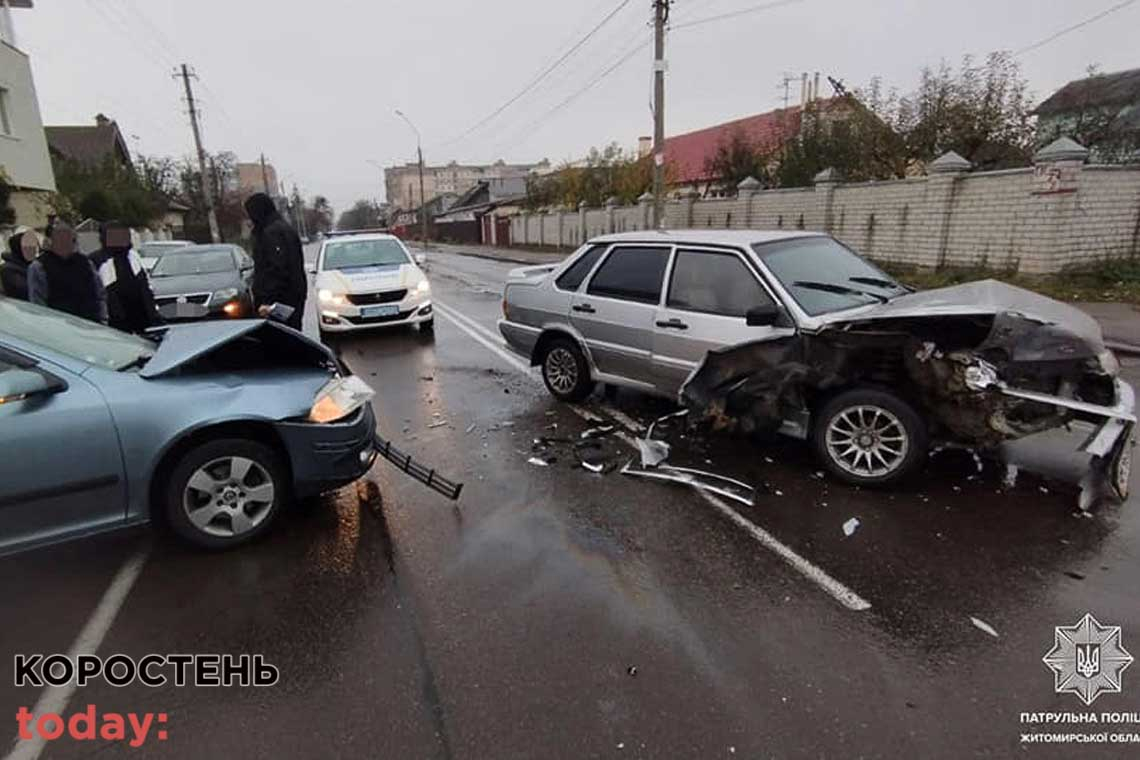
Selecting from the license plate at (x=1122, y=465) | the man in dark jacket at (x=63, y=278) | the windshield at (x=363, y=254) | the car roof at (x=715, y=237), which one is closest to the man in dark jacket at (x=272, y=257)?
the man in dark jacket at (x=63, y=278)

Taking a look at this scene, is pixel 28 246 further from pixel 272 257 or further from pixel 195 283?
pixel 195 283

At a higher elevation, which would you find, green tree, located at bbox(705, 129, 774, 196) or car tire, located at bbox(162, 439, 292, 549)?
green tree, located at bbox(705, 129, 774, 196)

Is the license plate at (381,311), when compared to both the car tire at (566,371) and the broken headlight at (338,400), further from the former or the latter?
the broken headlight at (338,400)

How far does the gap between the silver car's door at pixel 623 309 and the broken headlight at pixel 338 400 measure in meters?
2.37

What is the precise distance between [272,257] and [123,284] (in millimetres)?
1288

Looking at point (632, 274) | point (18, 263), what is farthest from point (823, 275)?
point (18, 263)

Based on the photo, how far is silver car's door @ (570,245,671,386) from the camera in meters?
5.47

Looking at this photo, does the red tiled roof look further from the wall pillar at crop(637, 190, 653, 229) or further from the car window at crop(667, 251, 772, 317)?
the car window at crop(667, 251, 772, 317)

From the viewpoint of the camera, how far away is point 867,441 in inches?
167

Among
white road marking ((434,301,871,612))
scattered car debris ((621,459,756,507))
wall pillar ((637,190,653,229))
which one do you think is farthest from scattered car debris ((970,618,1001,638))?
wall pillar ((637,190,653,229))

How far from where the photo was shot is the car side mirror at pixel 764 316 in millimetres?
4523

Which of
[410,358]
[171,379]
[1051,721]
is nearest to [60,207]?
[410,358]

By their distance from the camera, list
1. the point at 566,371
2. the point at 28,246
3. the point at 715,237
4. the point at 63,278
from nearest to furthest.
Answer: the point at 715,237 → the point at 63,278 → the point at 28,246 → the point at 566,371

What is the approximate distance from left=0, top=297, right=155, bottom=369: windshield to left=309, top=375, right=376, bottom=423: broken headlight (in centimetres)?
104
